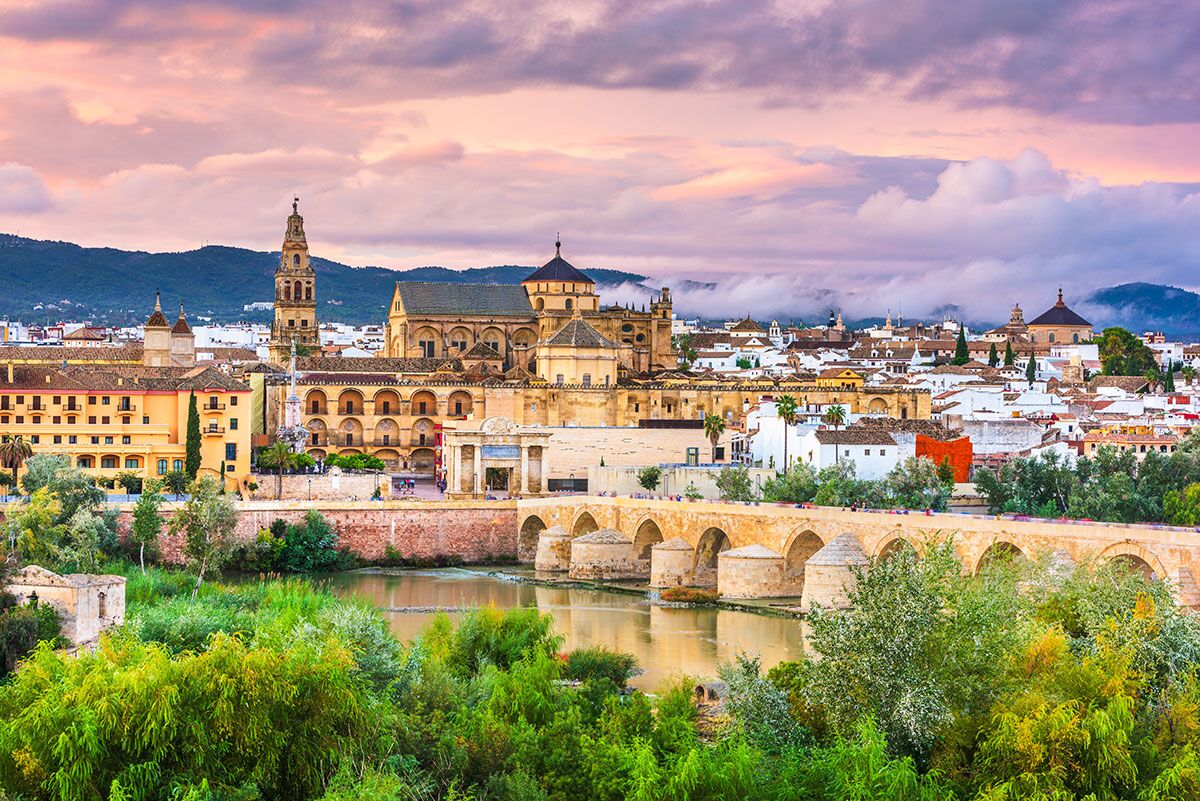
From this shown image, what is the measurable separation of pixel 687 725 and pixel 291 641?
18.5 ft

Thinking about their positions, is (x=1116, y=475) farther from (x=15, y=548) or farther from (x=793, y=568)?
(x=15, y=548)

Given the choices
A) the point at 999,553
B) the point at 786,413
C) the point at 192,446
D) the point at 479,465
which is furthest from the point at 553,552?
the point at 999,553

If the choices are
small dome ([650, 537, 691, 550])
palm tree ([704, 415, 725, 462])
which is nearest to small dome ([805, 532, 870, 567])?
small dome ([650, 537, 691, 550])

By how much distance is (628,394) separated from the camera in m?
80.8

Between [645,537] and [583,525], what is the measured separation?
122 inches

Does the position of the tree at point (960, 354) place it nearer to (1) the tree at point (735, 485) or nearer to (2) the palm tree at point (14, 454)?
(1) the tree at point (735, 485)

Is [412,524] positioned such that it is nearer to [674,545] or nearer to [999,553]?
[674,545]

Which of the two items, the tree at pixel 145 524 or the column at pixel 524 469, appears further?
the column at pixel 524 469

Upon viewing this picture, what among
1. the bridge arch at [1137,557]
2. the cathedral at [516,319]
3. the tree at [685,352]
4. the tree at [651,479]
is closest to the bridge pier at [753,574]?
the bridge arch at [1137,557]

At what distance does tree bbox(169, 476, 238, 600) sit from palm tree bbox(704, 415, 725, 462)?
74.4ft

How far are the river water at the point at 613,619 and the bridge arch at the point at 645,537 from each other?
403 cm

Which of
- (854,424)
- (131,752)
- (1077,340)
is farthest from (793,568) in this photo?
(1077,340)

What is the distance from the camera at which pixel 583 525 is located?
60.1 metres

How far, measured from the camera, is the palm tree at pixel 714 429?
242 ft
